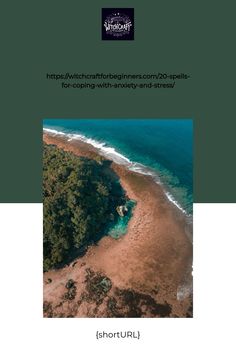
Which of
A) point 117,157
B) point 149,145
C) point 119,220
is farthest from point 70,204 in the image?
point 149,145

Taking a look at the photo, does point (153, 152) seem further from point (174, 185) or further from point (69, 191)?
point (69, 191)

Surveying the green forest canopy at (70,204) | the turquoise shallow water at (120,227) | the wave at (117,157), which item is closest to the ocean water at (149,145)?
the wave at (117,157)

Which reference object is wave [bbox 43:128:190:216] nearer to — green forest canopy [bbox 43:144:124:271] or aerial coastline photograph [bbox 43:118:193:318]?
aerial coastline photograph [bbox 43:118:193:318]

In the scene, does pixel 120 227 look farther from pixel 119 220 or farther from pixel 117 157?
pixel 117 157

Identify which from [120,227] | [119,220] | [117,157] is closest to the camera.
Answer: [120,227]

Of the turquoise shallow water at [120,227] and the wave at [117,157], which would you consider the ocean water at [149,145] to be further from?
the turquoise shallow water at [120,227]

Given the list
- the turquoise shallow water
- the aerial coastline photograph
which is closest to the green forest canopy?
the aerial coastline photograph
